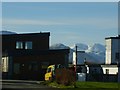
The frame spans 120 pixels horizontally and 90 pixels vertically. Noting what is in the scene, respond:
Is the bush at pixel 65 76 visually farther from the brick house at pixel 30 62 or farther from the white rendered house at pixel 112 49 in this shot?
the white rendered house at pixel 112 49

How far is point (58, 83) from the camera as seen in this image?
118 feet

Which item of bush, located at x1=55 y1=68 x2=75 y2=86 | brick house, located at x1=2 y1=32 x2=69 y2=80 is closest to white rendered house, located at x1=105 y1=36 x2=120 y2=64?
brick house, located at x1=2 y1=32 x2=69 y2=80

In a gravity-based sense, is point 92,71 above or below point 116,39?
below

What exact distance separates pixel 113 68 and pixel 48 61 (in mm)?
18577

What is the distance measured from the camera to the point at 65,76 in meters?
34.7

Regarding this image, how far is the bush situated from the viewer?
111ft

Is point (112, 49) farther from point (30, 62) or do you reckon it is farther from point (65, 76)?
point (65, 76)

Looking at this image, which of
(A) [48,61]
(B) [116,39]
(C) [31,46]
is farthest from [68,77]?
(B) [116,39]

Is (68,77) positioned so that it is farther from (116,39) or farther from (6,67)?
(116,39)

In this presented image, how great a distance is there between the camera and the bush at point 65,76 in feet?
111

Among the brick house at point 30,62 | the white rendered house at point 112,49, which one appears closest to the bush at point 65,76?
the brick house at point 30,62

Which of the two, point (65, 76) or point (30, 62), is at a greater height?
point (30, 62)

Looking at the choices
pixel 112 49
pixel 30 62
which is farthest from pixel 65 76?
pixel 112 49

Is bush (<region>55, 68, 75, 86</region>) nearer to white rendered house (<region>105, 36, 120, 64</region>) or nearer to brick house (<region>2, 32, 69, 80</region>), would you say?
brick house (<region>2, 32, 69, 80</region>)
